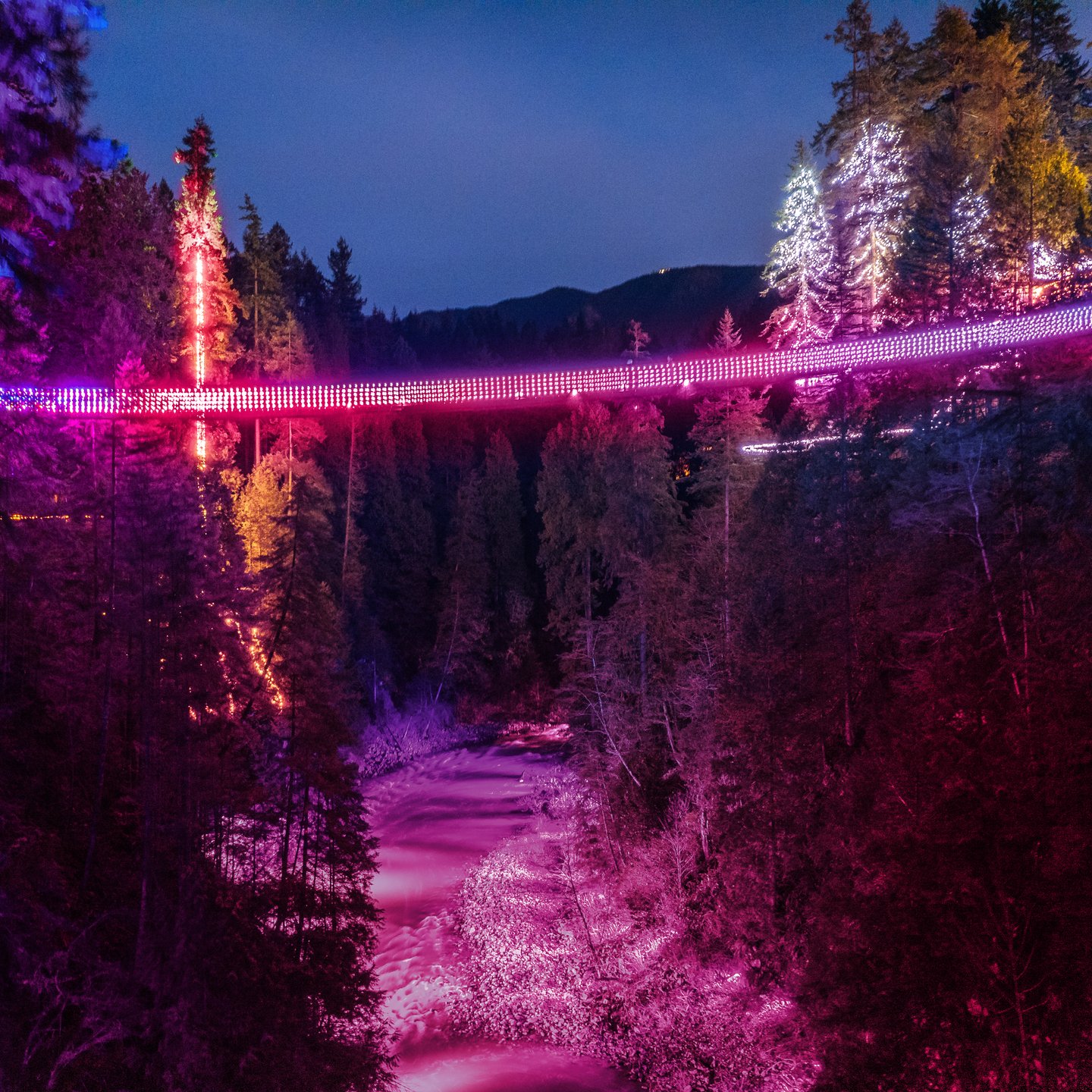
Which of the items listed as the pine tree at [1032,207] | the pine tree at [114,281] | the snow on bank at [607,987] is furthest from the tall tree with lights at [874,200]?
the pine tree at [114,281]

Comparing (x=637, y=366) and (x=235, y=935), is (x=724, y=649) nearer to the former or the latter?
(x=637, y=366)

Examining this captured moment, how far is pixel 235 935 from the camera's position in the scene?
29.8 feet

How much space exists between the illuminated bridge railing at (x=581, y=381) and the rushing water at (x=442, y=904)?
9803 mm

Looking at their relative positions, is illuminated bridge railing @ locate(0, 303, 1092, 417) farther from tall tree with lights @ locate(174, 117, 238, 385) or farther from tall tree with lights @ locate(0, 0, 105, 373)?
tall tree with lights @ locate(174, 117, 238, 385)

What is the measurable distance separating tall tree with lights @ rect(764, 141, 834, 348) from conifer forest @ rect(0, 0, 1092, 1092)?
0.10 meters

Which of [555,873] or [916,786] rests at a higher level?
[916,786]

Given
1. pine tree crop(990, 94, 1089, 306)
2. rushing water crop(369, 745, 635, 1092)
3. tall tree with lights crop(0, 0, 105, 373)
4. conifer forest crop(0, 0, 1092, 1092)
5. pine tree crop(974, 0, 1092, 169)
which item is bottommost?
rushing water crop(369, 745, 635, 1092)

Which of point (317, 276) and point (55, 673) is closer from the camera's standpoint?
point (55, 673)

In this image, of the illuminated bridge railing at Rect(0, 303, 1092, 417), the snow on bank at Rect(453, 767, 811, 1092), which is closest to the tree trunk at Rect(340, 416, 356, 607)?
the snow on bank at Rect(453, 767, 811, 1092)

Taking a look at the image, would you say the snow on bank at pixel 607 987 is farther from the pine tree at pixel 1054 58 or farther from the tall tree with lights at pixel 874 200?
the pine tree at pixel 1054 58

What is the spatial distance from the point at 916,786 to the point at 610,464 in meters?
16.4

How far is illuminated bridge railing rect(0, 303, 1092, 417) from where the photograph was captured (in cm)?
1015

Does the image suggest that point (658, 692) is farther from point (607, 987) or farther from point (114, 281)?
point (114, 281)

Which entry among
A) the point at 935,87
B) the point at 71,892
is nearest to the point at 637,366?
the point at 71,892
